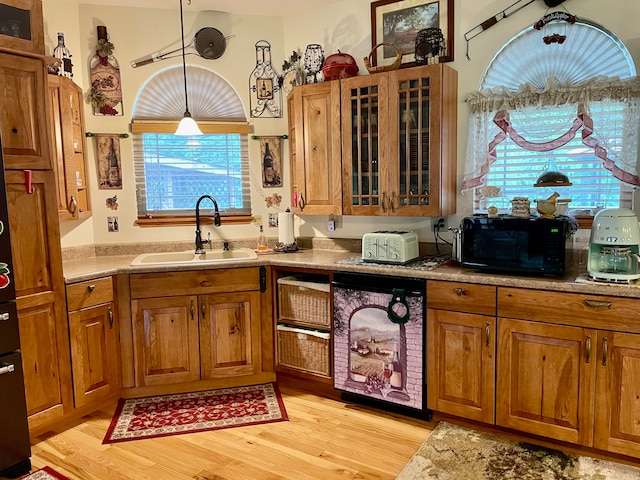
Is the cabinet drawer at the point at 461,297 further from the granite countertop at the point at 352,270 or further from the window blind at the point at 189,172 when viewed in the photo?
the window blind at the point at 189,172

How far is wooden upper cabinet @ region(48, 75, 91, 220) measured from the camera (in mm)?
3035

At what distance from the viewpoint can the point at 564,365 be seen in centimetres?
237

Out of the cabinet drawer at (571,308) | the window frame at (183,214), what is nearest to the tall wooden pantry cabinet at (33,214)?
the window frame at (183,214)

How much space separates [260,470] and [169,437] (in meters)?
0.65

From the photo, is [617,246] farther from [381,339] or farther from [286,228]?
[286,228]

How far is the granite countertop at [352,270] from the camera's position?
2.31 metres

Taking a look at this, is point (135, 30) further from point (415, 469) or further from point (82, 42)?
point (415, 469)

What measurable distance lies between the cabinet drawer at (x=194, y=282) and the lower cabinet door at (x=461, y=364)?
126 centimetres

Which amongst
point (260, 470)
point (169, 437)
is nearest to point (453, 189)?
point (260, 470)

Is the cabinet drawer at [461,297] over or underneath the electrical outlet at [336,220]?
underneath

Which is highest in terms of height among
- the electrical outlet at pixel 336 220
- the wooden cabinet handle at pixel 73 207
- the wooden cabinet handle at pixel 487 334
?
the wooden cabinet handle at pixel 73 207

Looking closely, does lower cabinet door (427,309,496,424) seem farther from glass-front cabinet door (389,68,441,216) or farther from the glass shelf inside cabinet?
the glass shelf inside cabinet

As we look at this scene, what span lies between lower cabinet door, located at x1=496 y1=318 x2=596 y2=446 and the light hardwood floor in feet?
1.77

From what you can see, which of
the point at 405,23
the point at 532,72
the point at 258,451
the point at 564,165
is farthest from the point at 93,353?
the point at 532,72
